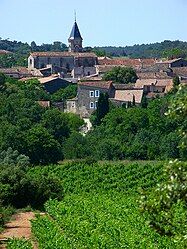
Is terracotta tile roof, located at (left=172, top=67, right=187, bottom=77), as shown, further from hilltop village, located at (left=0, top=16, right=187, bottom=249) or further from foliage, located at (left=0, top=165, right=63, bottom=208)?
foliage, located at (left=0, top=165, right=63, bottom=208)

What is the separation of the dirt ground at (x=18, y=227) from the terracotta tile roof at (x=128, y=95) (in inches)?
1540

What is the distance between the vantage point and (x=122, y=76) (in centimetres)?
8044

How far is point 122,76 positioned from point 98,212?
55773 mm

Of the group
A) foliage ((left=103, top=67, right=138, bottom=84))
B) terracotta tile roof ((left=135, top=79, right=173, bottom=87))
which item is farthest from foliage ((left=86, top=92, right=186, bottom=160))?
foliage ((left=103, top=67, right=138, bottom=84))

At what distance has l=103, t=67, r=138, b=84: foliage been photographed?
79.4 meters

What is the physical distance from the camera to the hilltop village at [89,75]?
223 ft

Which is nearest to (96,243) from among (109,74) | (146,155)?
(146,155)

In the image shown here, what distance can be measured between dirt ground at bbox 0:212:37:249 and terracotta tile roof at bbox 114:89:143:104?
39123mm

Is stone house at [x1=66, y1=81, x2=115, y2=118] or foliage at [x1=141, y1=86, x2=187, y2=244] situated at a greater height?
foliage at [x1=141, y1=86, x2=187, y2=244]

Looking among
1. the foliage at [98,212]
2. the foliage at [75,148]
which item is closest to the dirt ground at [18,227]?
the foliage at [98,212]

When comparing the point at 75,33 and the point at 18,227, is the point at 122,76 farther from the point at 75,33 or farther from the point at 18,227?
the point at 18,227

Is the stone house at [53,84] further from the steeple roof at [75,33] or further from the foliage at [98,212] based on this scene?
the foliage at [98,212]

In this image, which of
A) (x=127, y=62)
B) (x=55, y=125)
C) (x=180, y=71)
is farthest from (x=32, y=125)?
(x=127, y=62)

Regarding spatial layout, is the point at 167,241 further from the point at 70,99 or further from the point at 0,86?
the point at 70,99
